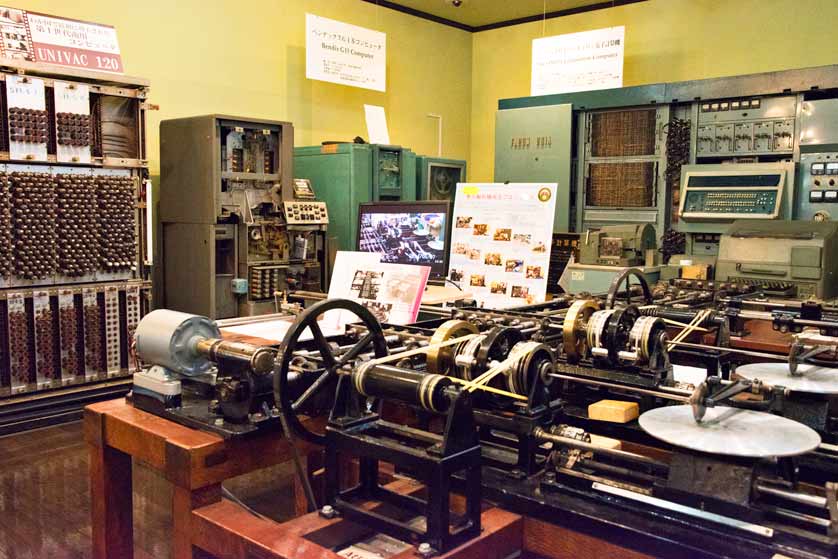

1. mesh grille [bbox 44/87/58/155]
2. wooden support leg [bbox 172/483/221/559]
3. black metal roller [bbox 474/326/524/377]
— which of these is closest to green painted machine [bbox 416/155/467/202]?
mesh grille [bbox 44/87/58/155]

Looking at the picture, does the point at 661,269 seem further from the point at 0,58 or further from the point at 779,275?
the point at 0,58

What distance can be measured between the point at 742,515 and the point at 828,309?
192 cm

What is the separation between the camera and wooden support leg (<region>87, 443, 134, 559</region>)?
6.11 ft

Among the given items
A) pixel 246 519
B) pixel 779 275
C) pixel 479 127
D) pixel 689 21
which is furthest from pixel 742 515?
pixel 479 127

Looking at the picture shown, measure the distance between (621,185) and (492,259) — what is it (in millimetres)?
2915

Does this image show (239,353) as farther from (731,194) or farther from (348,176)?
(731,194)

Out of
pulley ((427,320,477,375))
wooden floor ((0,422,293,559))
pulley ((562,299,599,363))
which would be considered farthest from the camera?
wooden floor ((0,422,293,559))

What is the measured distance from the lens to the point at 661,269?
202 inches

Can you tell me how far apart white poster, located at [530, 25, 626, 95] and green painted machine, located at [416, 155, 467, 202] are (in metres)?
1.09

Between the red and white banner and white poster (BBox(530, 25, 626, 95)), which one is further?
white poster (BBox(530, 25, 626, 95))

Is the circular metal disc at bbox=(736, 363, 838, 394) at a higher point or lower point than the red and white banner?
lower

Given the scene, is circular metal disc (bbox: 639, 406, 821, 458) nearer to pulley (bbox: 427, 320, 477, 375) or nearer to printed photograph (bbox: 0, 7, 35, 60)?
pulley (bbox: 427, 320, 477, 375)

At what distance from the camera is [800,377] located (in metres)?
1.68

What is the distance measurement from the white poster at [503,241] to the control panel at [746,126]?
273 cm
